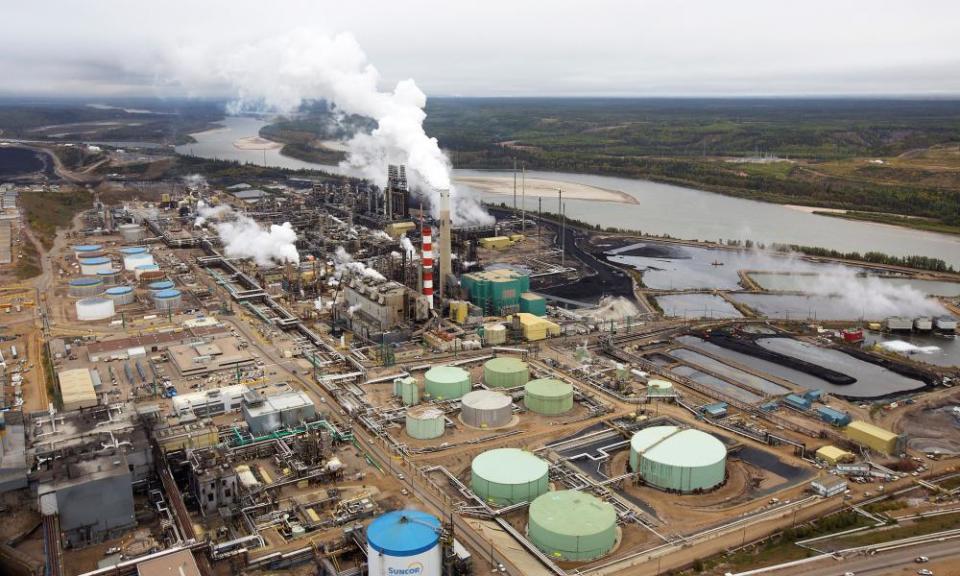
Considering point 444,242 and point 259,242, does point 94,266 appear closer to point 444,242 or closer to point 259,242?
point 259,242

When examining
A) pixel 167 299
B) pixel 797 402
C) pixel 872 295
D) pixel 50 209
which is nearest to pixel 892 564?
pixel 797 402

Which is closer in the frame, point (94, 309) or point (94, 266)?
point (94, 309)

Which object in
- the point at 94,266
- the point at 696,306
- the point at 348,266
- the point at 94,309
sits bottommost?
the point at 696,306

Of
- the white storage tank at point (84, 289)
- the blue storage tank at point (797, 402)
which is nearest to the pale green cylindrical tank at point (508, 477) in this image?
the blue storage tank at point (797, 402)

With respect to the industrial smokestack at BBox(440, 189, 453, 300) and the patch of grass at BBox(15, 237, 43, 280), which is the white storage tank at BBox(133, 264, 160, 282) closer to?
the patch of grass at BBox(15, 237, 43, 280)

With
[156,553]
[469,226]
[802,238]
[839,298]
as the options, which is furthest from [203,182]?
[156,553]
